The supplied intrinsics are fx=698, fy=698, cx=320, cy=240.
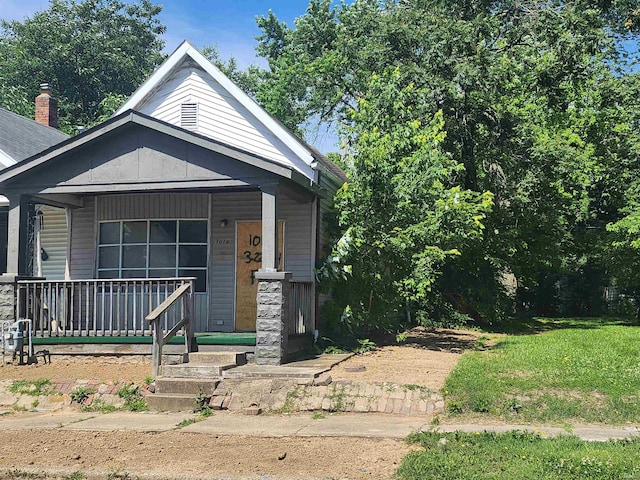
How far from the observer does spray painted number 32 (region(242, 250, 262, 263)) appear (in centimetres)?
1445

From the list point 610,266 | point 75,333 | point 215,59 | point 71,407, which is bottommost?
point 71,407

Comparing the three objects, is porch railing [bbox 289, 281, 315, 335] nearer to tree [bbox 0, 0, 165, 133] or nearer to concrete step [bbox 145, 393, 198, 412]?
concrete step [bbox 145, 393, 198, 412]

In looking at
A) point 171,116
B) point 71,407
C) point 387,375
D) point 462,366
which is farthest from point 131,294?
point 462,366

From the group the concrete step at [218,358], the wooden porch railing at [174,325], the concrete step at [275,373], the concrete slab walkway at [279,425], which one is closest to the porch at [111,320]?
the wooden porch railing at [174,325]

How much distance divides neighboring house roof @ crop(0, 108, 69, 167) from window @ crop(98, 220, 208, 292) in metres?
3.27

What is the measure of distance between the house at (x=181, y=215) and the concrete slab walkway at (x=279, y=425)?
2.42m

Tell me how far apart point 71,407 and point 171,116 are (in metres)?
7.43

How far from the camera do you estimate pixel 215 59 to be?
1929 inches

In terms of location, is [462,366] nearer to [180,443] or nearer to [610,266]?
[180,443]

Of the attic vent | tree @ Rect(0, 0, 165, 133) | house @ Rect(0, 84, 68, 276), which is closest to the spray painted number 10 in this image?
the attic vent

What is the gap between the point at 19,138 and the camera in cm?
1789

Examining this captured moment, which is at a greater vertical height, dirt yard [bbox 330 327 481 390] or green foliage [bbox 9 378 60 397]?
dirt yard [bbox 330 327 481 390]

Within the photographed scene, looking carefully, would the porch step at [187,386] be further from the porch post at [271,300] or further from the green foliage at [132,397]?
the porch post at [271,300]

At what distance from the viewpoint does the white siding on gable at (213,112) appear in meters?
14.5
